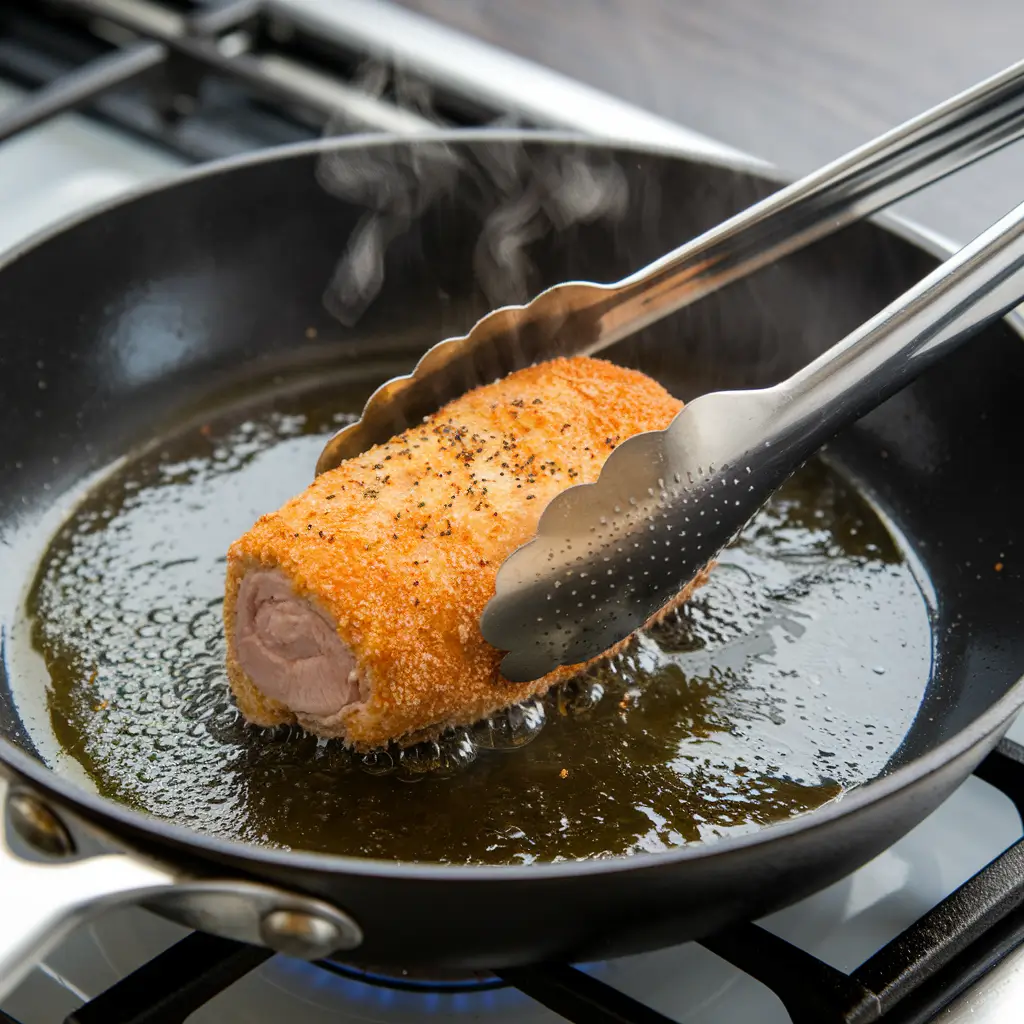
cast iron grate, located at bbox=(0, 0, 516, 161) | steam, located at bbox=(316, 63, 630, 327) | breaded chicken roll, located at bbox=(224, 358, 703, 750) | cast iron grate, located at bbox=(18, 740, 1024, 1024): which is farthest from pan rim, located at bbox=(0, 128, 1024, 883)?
cast iron grate, located at bbox=(0, 0, 516, 161)

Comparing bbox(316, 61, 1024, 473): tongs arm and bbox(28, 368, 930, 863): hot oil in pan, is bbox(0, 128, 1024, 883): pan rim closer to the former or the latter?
bbox(28, 368, 930, 863): hot oil in pan

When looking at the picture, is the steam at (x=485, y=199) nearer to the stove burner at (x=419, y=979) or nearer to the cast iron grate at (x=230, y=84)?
the cast iron grate at (x=230, y=84)

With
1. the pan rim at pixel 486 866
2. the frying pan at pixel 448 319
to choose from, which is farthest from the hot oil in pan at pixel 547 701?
the pan rim at pixel 486 866

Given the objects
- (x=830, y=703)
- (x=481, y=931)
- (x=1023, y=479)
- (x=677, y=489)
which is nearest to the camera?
(x=481, y=931)

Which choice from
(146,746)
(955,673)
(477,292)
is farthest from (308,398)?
(955,673)

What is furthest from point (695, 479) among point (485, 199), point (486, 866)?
point (485, 199)

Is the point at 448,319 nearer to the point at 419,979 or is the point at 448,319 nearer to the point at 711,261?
the point at 711,261

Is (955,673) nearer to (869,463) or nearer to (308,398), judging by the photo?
(869,463)
